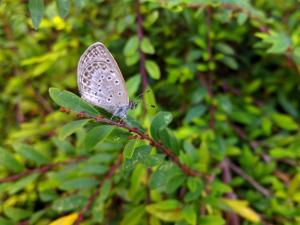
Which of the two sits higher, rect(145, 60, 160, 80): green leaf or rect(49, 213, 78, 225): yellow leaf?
rect(145, 60, 160, 80): green leaf

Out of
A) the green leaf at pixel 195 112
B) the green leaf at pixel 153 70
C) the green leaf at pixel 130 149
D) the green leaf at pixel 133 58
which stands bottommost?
the green leaf at pixel 195 112

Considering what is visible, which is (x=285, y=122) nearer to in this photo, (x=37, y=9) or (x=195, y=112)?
(x=195, y=112)

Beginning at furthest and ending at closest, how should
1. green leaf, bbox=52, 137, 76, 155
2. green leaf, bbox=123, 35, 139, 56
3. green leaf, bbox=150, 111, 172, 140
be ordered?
green leaf, bbox=123, 35, 139, 56, green leaf, bbox=52, 137, 76, 155, green leaf, bbox=150, 111, 172, 140

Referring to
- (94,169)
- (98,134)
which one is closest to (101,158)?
(94,169)

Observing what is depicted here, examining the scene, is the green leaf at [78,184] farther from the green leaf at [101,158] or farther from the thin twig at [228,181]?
the thin twig at [228,181]

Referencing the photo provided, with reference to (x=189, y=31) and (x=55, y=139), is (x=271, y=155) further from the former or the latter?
(x=55, y=139)

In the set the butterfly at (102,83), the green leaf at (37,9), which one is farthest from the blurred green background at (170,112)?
the butterfly at (102,83)

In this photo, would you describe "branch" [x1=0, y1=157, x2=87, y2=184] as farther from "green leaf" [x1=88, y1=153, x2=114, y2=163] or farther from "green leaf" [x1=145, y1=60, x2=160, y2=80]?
"green leaf" [x1=145, y1=60, x2=160, y2=80]

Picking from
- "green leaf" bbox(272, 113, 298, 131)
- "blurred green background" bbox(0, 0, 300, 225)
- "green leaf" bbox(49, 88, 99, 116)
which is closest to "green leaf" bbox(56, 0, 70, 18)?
"blurred green background" bbox(0, 0, 300, 225)
